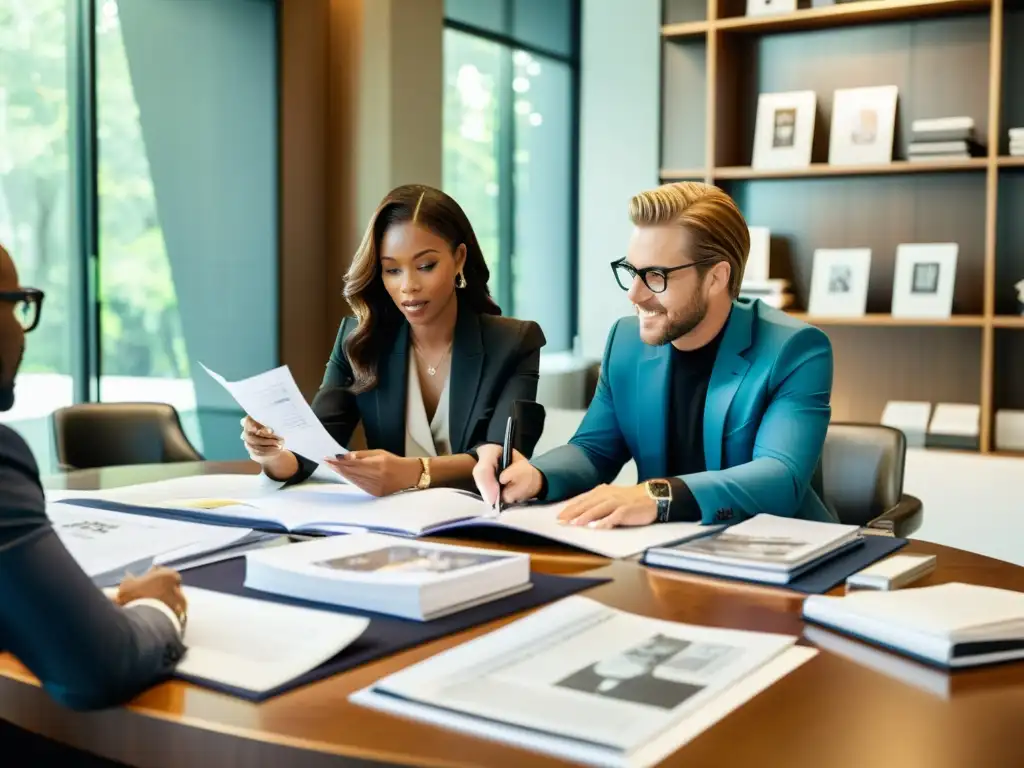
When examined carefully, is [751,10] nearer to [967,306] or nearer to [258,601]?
[967,306]

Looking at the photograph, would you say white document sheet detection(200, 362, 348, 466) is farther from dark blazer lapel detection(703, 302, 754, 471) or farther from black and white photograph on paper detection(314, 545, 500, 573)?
dark blazer lapel detection(703, 302, 754, 471)

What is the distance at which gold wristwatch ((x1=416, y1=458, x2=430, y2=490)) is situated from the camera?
2.17 meters

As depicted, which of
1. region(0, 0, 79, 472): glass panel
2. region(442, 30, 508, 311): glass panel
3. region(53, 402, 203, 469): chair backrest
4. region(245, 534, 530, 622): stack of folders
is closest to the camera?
region(245, 534, 530, 622): stack of folders

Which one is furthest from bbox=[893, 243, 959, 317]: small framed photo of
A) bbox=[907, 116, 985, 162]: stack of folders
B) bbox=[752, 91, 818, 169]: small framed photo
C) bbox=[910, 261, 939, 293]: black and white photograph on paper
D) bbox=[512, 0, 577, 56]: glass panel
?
bbox=[512, 0, 577, 56]: glass panel

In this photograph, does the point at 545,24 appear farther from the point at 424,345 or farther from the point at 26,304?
the point at 26,304

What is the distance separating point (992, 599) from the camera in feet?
4.26

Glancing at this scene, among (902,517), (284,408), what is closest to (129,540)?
(284,408)

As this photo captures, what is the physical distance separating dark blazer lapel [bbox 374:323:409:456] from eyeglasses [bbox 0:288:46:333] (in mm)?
1437

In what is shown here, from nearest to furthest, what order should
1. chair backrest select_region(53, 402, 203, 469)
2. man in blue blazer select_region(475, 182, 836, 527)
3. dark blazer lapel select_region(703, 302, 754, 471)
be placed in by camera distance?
man in blue blazer select_region(475, 182, 836, 527), dark blazer lapel select_region(703, 302, 754, 471), chair backrest select_region(53, 402, 203, 469)

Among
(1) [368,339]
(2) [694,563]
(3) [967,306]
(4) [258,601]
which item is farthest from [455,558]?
(3) [967,306]

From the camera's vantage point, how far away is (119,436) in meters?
3.26

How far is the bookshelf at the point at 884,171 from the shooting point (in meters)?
4.05

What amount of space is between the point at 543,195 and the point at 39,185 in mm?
3090

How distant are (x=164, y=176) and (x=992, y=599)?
3762mm
